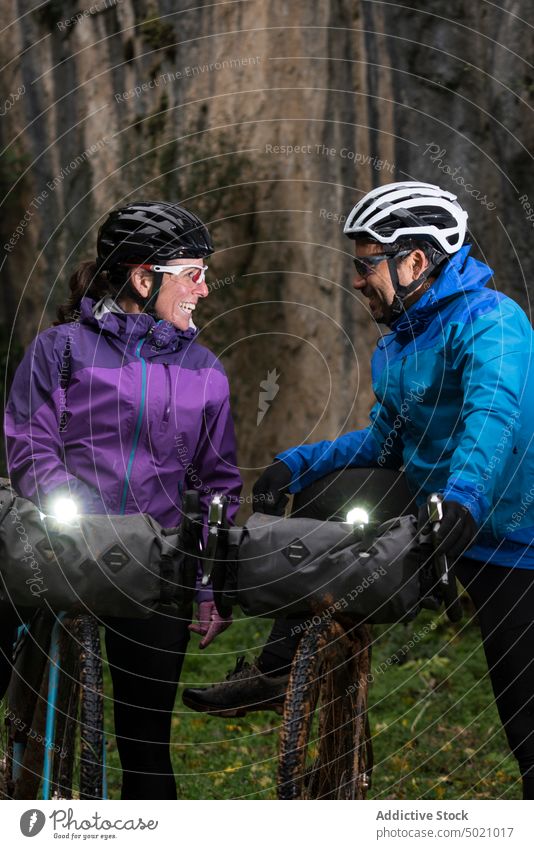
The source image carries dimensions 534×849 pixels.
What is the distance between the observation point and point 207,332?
10.3m

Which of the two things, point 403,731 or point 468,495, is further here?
point 403,731

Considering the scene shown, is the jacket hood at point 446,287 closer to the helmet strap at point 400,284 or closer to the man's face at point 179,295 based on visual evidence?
the helmet strap at point 400,284

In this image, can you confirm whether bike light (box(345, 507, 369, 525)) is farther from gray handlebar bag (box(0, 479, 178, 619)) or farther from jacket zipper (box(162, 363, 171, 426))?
jacket zipper (box(162, 363, 171, 426))

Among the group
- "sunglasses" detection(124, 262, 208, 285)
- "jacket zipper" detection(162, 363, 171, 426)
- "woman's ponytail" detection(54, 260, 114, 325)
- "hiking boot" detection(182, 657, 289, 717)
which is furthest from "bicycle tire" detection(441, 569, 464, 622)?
"woman's ponytail" detection(54, 260, 114, 325)

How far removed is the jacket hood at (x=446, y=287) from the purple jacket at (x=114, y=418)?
0.77 m

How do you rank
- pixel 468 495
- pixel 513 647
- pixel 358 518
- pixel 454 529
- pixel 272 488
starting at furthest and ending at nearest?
pixel 272 488 → pixel 513 647 → pixel 358 518 → pixel 468 495 → pixel 454 529

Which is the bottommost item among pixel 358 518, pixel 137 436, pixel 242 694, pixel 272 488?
pixel 242 694

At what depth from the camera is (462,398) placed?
463cm

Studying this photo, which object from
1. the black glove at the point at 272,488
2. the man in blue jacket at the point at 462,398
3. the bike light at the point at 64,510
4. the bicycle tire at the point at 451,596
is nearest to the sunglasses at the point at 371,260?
the man in blue jacket at the point at 462,398

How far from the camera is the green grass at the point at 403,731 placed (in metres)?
6.74

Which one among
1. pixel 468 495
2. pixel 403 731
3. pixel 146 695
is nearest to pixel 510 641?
pixel 468 495

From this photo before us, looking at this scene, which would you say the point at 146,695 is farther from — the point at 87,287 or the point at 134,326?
the point at 87,287

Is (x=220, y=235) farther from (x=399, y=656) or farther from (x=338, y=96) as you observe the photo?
(x=399, y=656)

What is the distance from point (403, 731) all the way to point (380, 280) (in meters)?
3.78
